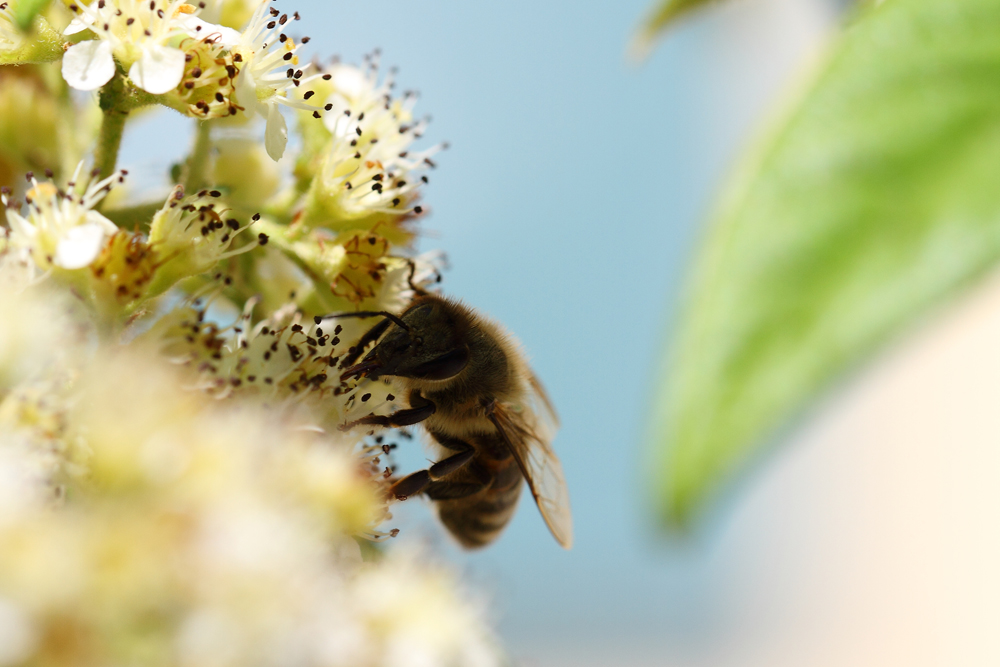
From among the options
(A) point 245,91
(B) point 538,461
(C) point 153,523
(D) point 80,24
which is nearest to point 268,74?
(A) point 245,91

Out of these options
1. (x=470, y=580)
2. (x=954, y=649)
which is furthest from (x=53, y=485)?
(x=954, y=649)

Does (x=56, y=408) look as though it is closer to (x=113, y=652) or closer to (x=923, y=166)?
(x=113, y=652)

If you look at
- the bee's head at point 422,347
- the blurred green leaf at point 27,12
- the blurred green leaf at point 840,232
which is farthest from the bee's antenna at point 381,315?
the blurred green leaf at point 840,232

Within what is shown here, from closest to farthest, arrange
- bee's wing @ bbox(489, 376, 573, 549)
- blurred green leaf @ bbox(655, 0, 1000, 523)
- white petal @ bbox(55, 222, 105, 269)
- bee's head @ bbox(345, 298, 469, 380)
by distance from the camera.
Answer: blurred green leaf @ bbox(655, 0, 1000, 523), white petal @ bbox(55, 222, 105, 269), bee's head @ bbox(345, 298, 469, 380), bee's wing @ bbox(489, 376, 573, 549)

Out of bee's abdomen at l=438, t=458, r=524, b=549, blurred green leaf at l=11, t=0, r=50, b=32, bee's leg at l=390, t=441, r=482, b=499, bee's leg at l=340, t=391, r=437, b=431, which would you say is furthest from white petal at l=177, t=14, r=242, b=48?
bee's abdomen at l=438, t=458, r=524, b=549

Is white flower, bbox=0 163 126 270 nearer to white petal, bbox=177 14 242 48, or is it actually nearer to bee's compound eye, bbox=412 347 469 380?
white petal, bbox=177 14 242 48

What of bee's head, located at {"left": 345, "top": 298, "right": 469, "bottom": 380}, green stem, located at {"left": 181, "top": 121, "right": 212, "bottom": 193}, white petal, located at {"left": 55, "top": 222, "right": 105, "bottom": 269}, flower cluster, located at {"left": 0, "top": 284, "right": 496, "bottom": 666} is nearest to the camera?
flower cluster, located at {"left": 0, "top": 284, "right": 496, "bottom": 666}
